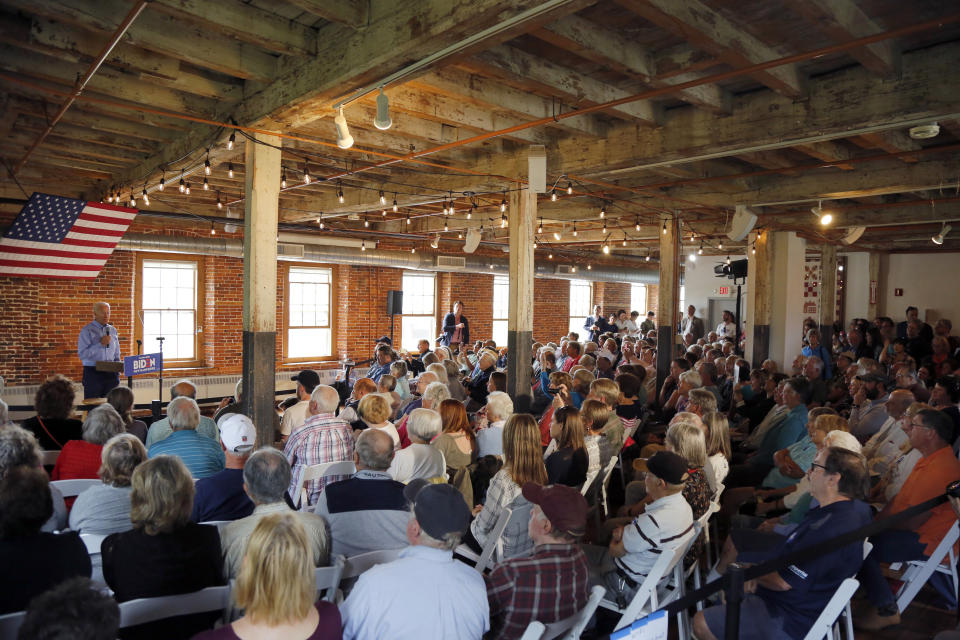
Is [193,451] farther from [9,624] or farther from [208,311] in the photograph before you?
[208,311]

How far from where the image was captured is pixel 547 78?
14.9 ft

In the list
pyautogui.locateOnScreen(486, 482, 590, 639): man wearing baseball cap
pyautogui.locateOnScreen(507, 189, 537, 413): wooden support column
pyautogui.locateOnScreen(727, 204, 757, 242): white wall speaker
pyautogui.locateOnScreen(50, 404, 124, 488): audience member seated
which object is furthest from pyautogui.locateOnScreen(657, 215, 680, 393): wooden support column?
pyautogui.locateOnScreen(50, 404, 124, 488): audience member seated

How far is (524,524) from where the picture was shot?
3119mm

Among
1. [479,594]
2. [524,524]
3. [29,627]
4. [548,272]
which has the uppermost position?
[548,272]

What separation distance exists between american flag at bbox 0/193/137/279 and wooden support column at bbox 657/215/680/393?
730 cm

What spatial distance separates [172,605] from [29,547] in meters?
0.54

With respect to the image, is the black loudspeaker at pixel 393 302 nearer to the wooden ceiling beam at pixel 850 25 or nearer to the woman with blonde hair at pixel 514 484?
the woman with blonde hair at pixel 514 484

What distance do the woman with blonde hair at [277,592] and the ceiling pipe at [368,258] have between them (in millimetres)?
10148

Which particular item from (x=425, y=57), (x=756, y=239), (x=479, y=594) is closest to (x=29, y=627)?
(x=479, y=594)

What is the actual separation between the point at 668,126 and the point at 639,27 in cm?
182

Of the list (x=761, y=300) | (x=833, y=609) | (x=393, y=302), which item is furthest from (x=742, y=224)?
(x=393, y=302)

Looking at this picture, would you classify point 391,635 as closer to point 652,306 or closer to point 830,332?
point 830,332

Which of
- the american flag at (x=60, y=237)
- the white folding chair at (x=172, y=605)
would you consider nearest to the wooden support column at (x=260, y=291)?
the american flag at (x=60, y=237)

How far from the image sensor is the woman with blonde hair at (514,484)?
3117 millimetres
